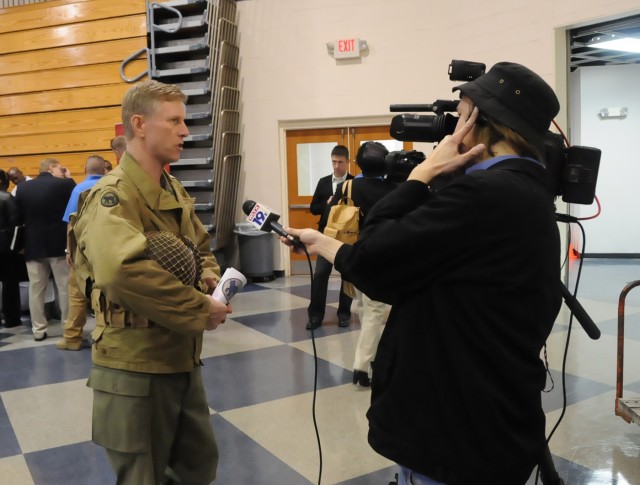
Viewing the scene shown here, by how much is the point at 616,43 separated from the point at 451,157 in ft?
26.8

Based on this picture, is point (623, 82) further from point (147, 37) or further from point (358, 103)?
point (147, 37)

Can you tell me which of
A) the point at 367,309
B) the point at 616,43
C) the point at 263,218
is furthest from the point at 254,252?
the point at 263,218

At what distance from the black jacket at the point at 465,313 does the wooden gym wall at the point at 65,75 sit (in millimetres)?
7816

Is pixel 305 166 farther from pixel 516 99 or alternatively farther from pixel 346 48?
pixel 516 99

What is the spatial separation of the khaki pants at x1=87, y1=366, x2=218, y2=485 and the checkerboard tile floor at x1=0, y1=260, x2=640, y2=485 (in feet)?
3.00

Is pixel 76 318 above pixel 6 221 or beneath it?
beneath

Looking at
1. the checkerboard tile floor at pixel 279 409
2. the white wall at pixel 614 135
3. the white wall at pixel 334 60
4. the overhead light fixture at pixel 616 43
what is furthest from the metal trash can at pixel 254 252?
the overhead light fixture at pixel 616 43

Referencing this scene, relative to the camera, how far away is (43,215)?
5262mm

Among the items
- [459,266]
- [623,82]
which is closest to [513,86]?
[459,266]

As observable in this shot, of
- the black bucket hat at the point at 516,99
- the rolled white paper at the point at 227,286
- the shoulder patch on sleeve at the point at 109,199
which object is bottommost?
the rolled white paper at the point at 227,286

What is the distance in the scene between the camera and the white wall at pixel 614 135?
358 inches

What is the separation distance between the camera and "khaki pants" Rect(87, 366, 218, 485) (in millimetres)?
1707

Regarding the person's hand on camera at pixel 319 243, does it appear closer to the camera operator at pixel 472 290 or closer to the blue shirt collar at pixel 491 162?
the camera operator at pixel 472 290

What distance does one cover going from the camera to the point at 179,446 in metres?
1.91
